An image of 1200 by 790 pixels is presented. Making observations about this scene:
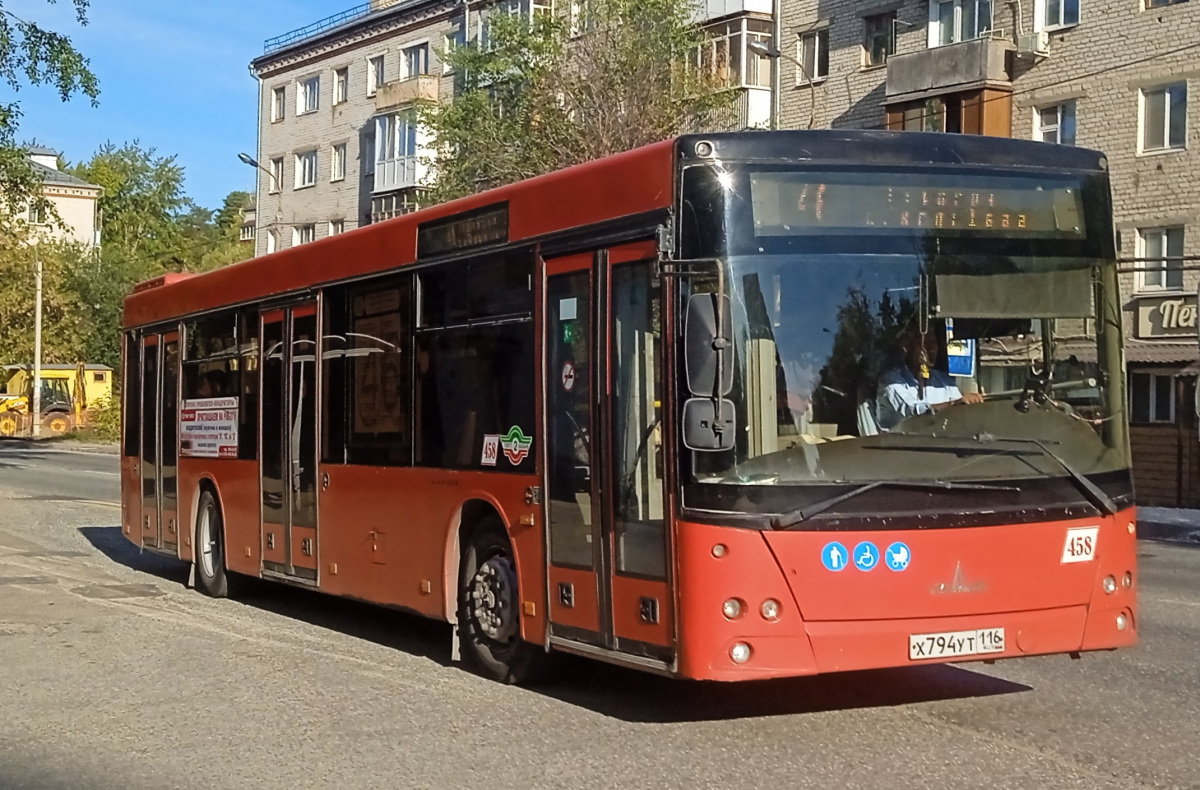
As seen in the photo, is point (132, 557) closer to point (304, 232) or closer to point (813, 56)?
point (813, 56)

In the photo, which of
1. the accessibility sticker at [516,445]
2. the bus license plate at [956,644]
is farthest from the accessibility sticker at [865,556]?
the accessibility sticker at [516,445]

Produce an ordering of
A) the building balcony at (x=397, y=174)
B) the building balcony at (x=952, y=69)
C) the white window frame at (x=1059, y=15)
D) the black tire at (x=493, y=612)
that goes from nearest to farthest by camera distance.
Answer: the black tire at (x=493, y=612) < the white window frame at (x=1059, y=15) < the building balcony at (x=952, y=69) < the building balcony at (x=397, y=174)

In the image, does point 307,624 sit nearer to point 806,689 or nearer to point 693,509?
point 806,689

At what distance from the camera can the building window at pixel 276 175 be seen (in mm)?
62094

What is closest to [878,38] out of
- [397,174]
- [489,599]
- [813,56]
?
[813,56]

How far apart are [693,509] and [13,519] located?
18.3 metres

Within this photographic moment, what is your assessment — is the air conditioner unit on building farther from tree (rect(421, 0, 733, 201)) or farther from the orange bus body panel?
the orange bus body panel

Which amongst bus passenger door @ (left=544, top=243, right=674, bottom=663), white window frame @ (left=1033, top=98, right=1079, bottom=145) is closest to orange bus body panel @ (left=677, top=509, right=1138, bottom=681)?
bus passenger door @ (left=544, top=243, right=674, bottom=663)

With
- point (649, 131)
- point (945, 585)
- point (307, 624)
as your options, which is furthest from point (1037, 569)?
point (649, 131)

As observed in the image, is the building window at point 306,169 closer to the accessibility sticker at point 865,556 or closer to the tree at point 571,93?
the tree at point 571,93

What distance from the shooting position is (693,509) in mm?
7492

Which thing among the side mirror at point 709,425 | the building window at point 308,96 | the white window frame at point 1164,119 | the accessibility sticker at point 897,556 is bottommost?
the accessibility sticker at point 897,556

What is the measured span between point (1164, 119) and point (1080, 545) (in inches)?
1022

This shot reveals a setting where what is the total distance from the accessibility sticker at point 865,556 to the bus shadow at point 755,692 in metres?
1.13
